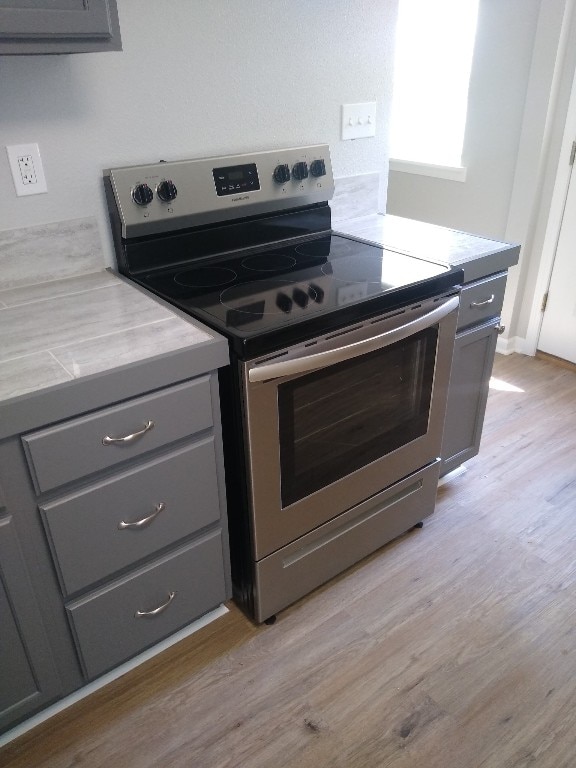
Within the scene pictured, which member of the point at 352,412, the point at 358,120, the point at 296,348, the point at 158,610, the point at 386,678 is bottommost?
the point at 386,678

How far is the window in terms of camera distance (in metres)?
3.33

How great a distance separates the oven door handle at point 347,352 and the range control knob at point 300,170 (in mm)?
638

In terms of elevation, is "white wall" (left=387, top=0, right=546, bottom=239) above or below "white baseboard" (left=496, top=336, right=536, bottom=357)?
above

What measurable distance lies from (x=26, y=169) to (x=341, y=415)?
1.02 metres

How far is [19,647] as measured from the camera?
50.4 inches

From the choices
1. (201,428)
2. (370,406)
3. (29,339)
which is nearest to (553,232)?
(370,406)

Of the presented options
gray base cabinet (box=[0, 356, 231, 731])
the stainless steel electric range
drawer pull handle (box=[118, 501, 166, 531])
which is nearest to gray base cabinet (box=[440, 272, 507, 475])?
the stainless steel electric range

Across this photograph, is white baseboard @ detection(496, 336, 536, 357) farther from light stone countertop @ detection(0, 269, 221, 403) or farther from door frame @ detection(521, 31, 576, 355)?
light stone countertop @ detection(0, 269, 221, 403)

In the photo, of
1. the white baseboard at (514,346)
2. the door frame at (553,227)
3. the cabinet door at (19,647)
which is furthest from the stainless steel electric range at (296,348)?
the white baseboard at (514,346)

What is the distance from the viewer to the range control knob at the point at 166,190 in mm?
1630

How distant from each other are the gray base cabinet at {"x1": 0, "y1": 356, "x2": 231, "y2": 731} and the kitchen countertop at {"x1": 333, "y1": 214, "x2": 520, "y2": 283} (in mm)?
861

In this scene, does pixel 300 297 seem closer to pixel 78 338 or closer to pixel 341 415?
pixel 341 415

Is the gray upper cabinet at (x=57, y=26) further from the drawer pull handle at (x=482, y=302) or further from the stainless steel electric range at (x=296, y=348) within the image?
the drawer pull handle at (x=482, y=302)

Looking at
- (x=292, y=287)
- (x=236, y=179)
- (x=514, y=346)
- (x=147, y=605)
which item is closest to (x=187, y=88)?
(x=236, y=179)
